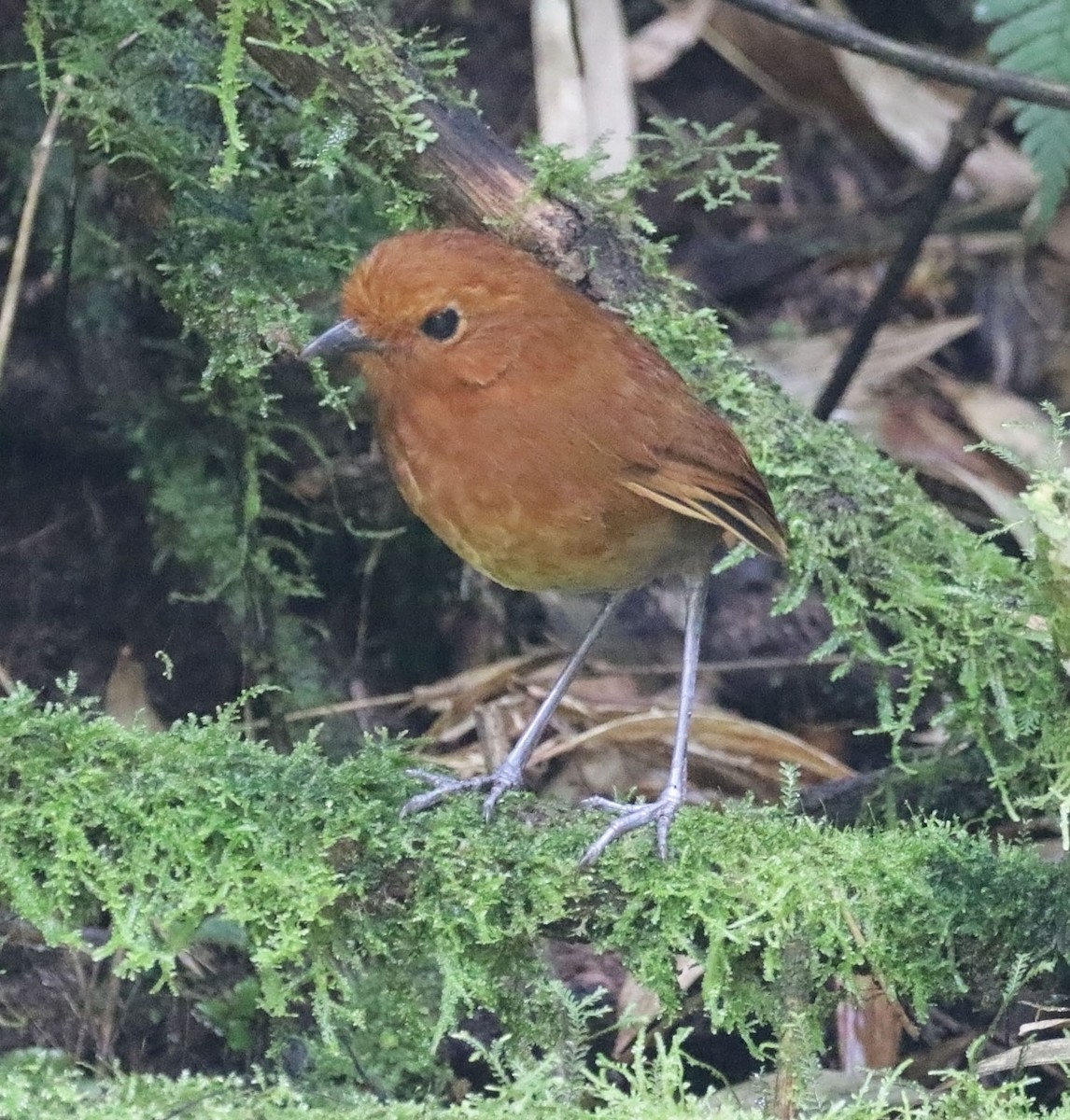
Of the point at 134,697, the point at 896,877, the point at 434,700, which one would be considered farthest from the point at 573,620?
the point at 896,877

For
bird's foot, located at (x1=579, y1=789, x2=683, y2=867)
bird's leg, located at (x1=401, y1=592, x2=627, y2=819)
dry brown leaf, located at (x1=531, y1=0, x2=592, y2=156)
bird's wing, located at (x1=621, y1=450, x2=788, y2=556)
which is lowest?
bird's foot, located at (x1=579, y1=789, x2=683, y2=867)

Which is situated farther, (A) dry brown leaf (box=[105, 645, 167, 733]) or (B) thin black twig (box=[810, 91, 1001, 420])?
(B) thin black twig (box=[810, 91, 1001, 420])

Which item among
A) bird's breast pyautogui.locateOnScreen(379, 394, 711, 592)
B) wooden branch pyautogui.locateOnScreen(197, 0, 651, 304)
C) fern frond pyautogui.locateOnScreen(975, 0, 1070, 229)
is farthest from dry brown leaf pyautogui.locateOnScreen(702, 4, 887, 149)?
bird's breast pyautogui.locateOnScreen(379, 394, 711, 592)

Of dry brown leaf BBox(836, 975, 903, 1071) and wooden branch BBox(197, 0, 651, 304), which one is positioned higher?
wooden branch BBox(197, 0, 651, 304)

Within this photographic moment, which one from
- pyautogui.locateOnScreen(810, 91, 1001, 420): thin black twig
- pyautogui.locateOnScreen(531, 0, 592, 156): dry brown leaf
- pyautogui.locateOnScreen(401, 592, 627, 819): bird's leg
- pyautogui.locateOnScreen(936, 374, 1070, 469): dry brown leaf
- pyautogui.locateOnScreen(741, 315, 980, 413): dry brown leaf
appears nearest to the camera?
pyautogui.locateOnScreen(401, 592, 627, 819): bird's leg

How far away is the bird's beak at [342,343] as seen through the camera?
8.02 feet

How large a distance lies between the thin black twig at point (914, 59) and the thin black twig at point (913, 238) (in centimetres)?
41

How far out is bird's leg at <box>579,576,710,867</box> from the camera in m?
2.26

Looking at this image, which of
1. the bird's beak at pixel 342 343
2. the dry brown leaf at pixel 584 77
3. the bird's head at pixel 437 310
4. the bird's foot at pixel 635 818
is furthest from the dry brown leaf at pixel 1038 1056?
the dry brown leaf at pixel 584 77

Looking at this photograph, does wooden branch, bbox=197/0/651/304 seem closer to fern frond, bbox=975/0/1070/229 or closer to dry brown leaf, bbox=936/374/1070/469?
fern frond, bbox=975/0/1070/229

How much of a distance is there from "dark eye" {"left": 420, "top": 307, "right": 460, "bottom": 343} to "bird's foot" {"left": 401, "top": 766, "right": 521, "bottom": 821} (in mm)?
767

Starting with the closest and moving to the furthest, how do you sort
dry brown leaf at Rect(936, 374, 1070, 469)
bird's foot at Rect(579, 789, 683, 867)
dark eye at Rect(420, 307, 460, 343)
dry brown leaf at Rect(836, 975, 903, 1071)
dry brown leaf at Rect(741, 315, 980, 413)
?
bird's foot at Rect(579, 789, 683, 867) → dark eye at Rect(420, 307, 460, 343) → dry brown leaf at Rect(836, 975, 903, 1071) → dry brown leaf at Rect(936, 374, 1070, 469) → dry brown leaf at Rect(741, 315, 980, 413)

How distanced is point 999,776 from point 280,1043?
4.40ft

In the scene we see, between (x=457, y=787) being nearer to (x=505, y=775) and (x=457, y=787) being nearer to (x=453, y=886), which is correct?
(x=505, y=775)
